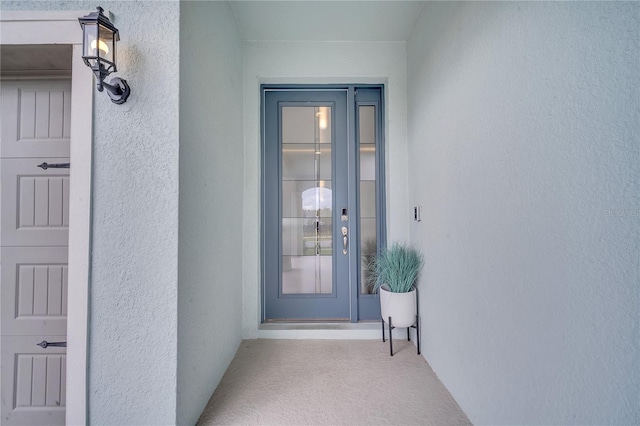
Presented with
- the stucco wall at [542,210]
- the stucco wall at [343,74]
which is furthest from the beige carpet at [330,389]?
the stucco wall at [343,74]

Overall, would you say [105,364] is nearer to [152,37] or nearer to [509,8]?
[152,37]

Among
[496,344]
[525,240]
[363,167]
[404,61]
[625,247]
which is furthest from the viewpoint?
[363,167]

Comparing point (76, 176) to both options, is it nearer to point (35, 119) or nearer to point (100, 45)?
point (100, 45)

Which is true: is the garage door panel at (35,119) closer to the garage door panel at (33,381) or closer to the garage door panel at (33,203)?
the garage door panel at (33,203)

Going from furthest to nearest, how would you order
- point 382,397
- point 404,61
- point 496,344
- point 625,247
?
point 404,61 < point 382,397 < point 496,344 < point 625,247

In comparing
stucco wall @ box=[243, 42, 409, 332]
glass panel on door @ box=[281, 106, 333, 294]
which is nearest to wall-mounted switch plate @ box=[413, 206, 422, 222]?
stucco wall @ box=[243, 42, 409, 332]

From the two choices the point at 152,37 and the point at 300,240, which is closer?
the point at 152,37

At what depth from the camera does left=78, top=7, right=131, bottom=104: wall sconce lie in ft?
3.46

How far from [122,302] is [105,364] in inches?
12.6

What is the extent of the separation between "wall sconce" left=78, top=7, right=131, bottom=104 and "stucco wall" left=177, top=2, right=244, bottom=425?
0.29 metres

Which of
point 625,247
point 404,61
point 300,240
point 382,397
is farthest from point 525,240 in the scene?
point 404,61

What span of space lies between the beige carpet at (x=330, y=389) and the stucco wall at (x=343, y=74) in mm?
630

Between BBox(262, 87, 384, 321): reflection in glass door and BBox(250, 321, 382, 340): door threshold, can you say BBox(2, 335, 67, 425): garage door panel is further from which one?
BBox(262, 87, 384, 321): reflection in glass door

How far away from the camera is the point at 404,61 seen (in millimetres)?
2402
